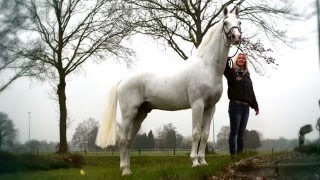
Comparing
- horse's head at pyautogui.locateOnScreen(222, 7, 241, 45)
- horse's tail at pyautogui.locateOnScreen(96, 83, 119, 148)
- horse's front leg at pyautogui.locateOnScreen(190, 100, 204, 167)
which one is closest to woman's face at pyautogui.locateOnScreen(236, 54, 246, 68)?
horse's head at pyautogui.locateOnScreen(222, 7, 241, 45)

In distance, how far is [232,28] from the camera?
5215mm

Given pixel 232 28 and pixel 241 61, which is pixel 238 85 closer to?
pixel 241 61

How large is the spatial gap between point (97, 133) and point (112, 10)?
447 inches

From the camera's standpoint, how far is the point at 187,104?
5.62 meters

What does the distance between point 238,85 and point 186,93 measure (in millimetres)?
1016

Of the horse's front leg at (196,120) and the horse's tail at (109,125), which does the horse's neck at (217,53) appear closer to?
the horse's front leg at (196,120)

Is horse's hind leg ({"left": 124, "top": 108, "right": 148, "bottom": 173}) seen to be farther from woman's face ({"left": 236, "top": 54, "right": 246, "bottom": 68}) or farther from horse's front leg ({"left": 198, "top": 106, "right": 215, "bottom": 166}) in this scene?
woman's face ({"left": 236, "top": 54, "right": 246, "bottom": 68})

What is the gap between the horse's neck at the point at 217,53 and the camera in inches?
216

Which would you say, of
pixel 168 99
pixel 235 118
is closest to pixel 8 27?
pixel 168 99

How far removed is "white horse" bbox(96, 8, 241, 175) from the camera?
5.38 metres

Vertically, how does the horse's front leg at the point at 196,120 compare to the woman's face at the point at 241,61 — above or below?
below

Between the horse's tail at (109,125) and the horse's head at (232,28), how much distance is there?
1.89 metres

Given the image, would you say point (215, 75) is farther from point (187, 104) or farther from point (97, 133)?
point (97, 133)

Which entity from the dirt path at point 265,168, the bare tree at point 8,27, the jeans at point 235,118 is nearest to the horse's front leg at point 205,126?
the jeans at point 235,118
